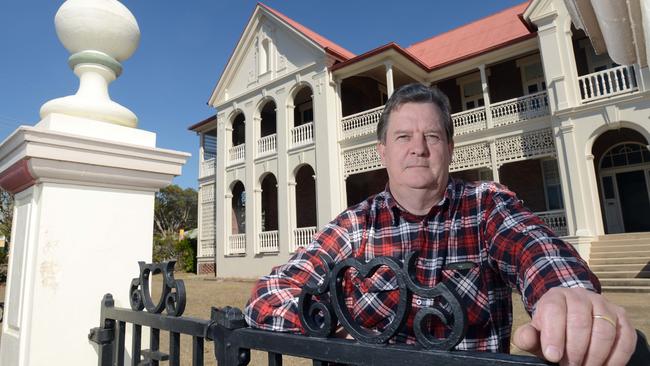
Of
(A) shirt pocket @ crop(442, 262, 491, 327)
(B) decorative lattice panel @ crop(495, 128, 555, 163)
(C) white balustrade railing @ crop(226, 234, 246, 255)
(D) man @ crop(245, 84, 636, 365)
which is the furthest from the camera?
(C) white balustrade railing @ crop(226, 234, 246, 255)

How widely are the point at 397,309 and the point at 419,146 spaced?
72cm

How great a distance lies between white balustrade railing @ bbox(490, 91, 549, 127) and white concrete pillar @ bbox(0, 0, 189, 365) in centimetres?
1125

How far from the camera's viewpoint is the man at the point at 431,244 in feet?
3.49

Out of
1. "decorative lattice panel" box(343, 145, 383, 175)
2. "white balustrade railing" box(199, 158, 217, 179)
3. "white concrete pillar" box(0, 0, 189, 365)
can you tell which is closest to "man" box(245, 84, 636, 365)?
"white concrete pillar" box(0, 0, 189, 365)

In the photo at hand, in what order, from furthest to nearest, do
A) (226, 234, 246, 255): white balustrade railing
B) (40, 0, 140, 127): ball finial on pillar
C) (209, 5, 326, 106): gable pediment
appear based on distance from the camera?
(226, 234, 246, 255): white balustrade railing
(209, 5, 326, 106): gable pediment
(40, 0, 140, 127): ball finial on pillar

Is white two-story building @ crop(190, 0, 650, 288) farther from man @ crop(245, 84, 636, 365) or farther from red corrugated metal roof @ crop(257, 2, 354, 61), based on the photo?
man @ crop(245, 84, 636, 365)

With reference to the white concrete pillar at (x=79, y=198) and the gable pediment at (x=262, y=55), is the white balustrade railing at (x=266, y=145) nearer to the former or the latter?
the gable pediment at (x=262, y=55)

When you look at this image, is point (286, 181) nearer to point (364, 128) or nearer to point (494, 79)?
point (364, 128)

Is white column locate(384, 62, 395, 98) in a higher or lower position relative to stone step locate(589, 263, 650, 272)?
higher

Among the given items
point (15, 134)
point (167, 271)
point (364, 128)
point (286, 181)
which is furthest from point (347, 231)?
point (286, 181)

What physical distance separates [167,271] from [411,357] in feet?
3.11

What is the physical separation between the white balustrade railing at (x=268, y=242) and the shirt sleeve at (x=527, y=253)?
13.8 metres

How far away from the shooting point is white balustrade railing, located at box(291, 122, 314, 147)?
47.6 ft

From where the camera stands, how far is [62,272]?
5.66ft
